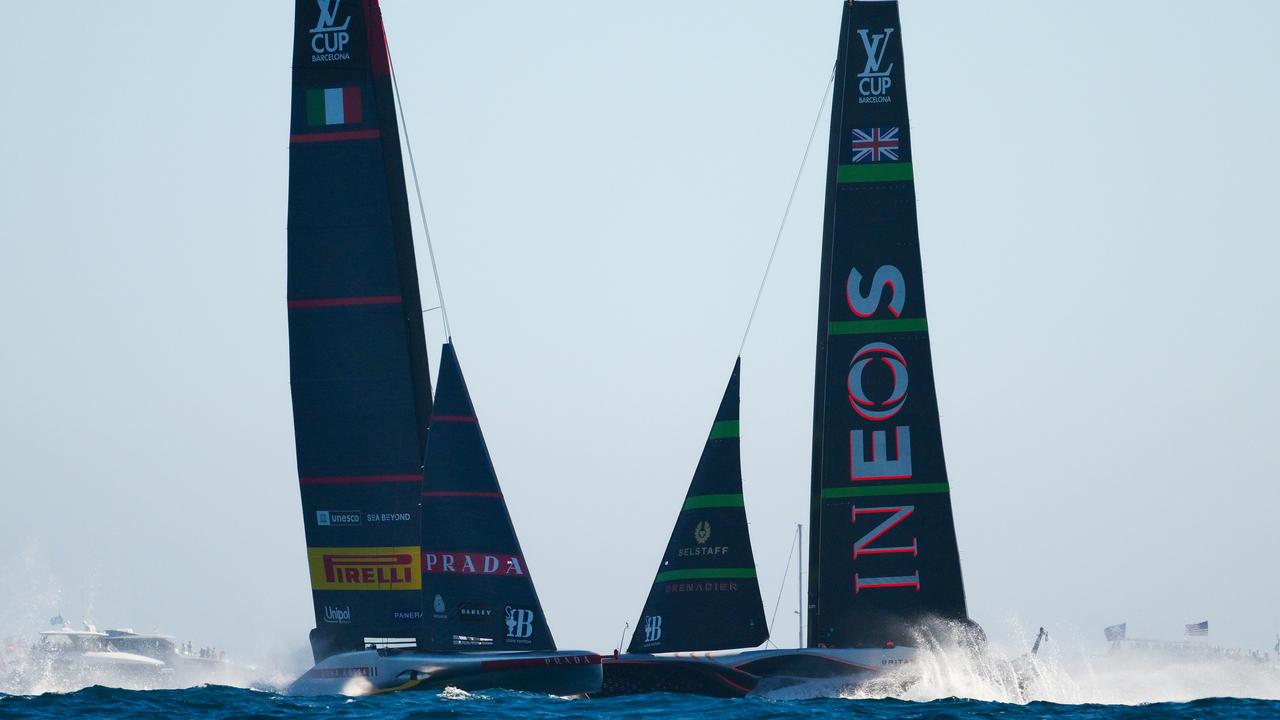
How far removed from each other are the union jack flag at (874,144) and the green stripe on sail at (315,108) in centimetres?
841

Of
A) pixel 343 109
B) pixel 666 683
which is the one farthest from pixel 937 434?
pixel 343 109

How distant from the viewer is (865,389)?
3005 cm

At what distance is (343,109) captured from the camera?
31.5 meters

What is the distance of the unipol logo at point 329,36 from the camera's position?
104 feet

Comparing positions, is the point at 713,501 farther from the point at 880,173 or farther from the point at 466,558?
the point at 880,173

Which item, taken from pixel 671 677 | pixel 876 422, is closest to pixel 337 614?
pixel 671 677

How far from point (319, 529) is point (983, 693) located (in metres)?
10.7

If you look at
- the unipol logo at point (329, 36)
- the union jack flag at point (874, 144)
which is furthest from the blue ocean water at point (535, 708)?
the unipol logo at point (329, 36)

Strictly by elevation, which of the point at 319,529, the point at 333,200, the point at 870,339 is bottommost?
the point at 319,529

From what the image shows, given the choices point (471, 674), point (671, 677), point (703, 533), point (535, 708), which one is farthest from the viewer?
point (703, 533)

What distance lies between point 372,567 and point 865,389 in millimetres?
8308

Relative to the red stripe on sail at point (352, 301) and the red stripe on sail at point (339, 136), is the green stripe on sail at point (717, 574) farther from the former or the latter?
the red stripe on sail at point (339, 136)

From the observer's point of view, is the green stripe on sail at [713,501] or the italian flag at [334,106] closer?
the green stripe on sail at [713,501]

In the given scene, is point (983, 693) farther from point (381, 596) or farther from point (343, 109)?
point (343, 109)
